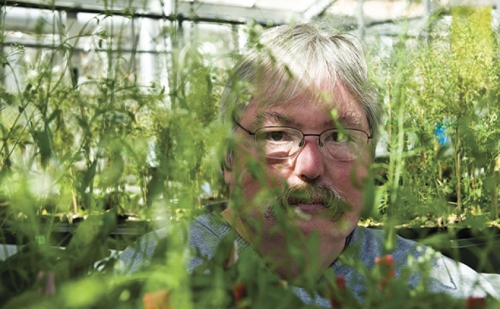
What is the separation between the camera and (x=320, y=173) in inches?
32.8

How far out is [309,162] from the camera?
0.81 meters

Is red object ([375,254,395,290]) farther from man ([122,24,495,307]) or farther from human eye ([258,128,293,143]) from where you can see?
human eye ([258,128,293,143])

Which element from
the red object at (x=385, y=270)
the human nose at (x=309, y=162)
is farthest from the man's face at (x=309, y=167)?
the red object at (x=385, y=270)

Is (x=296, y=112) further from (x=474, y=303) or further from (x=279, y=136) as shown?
Result: (x=474, y=303)

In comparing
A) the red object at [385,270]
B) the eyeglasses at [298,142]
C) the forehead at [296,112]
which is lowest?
the red object at [385,270]

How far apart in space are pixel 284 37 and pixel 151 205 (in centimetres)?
77

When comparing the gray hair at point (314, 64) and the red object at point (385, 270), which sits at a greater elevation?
the gray hair at point (314, 64)

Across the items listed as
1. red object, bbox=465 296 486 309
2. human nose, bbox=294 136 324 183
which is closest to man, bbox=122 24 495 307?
human nose, bbox=294 136 324 183

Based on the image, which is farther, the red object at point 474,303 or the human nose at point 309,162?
the human nose at point 309,162

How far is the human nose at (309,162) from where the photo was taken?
796 millimetres

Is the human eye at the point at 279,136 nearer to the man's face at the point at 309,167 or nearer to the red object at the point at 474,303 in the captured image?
the man's face at the point at 309,167

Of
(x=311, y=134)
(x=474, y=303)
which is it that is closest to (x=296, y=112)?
(x=311, y=134)

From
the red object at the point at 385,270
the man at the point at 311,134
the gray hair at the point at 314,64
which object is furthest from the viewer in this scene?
the gray hair at the point at 314,64

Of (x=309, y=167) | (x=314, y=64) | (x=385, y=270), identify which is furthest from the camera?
(x=314, y=64)
